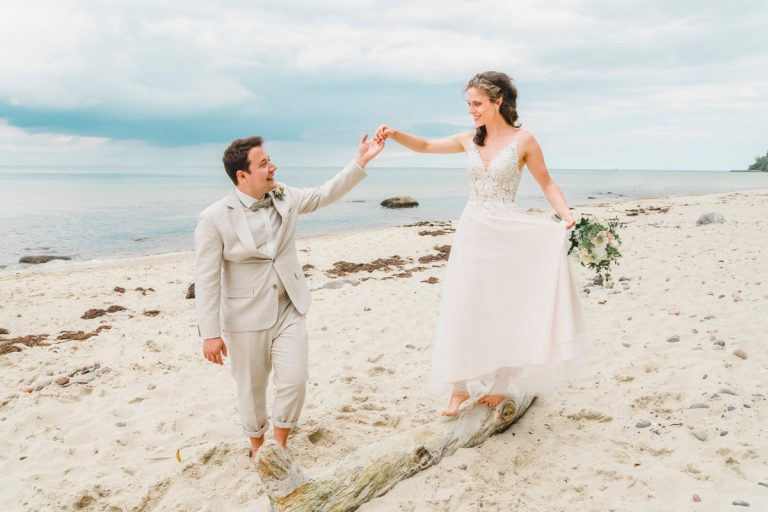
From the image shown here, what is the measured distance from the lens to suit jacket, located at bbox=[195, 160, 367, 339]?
4168 mm

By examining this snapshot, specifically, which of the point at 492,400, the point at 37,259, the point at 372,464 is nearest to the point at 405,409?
the point at 492,400

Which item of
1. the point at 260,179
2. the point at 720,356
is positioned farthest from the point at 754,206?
the point at 260,179

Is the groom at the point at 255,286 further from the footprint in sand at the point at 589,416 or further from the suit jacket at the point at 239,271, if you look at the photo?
the footprint in sand at the point at 589,416

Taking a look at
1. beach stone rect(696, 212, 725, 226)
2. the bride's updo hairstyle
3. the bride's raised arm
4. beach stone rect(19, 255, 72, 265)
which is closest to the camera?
the bride's updo hairstyle

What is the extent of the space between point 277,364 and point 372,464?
107 cm

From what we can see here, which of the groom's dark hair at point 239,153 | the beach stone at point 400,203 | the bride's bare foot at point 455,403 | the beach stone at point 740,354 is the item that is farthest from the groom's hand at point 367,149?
the beach stone at point 400,203

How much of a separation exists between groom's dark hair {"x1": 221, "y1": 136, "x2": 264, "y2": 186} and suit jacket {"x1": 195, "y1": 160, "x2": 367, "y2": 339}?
0.22 m

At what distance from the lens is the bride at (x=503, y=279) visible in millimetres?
4418

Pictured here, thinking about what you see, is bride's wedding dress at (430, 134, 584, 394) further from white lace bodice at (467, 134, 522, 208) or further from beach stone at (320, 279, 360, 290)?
beach stone at (320, 279, 360, 290)

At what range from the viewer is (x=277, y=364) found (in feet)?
14.3

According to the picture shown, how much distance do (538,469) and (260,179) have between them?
3068mm

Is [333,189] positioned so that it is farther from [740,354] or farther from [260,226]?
[740,354]

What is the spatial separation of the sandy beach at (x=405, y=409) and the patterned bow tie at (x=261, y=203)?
2.16 m

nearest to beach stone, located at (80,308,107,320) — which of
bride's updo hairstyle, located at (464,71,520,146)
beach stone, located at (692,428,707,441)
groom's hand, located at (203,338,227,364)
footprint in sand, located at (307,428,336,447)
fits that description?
footprint in sand, located at (307,428,336,447)
